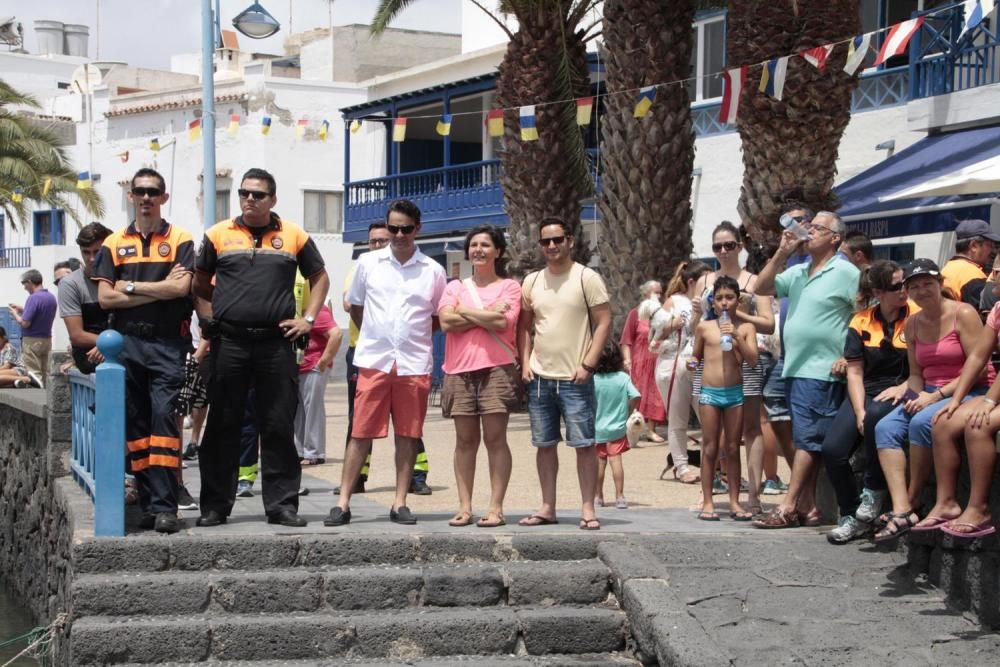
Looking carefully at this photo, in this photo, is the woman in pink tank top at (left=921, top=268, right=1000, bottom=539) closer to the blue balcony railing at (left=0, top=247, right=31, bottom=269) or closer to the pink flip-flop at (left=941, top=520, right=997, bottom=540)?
the pink flip-flop at (left=941, top=520, right=997, bottom=540)

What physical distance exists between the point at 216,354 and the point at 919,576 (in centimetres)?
396

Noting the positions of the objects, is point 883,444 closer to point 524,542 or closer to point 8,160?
point 524,542

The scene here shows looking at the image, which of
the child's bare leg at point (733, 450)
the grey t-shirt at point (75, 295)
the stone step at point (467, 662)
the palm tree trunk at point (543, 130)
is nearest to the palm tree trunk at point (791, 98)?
the palm tree trunk at point (543, 130)

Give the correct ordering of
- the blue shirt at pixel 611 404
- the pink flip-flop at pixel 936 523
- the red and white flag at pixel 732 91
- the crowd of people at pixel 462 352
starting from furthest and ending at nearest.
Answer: the red and white flag at pixel 732 91, the blue shirt at pixel 611 404, the crowd of people at pixel 462 352, the pink flip-flop at pixel 936 523

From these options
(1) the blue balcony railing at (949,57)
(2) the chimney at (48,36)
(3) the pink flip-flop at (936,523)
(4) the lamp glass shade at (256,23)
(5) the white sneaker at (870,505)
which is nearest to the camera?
(3) the pink flip-flop at (936,523)

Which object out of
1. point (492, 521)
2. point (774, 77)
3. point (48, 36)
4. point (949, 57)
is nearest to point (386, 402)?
point (492, 521)

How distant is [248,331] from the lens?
8094 millimetres

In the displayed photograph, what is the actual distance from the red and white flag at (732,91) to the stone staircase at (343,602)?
7921mm

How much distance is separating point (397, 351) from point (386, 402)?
0.31 m

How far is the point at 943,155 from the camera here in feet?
49.7

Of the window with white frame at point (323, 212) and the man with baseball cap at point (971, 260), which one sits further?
the window with white frame at point (323, 212)

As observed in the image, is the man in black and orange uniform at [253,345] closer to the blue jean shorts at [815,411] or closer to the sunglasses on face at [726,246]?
the blue jean shorts at [815,411]

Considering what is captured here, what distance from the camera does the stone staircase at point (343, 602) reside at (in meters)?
6.88

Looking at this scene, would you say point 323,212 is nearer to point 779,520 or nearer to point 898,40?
point 898,40
